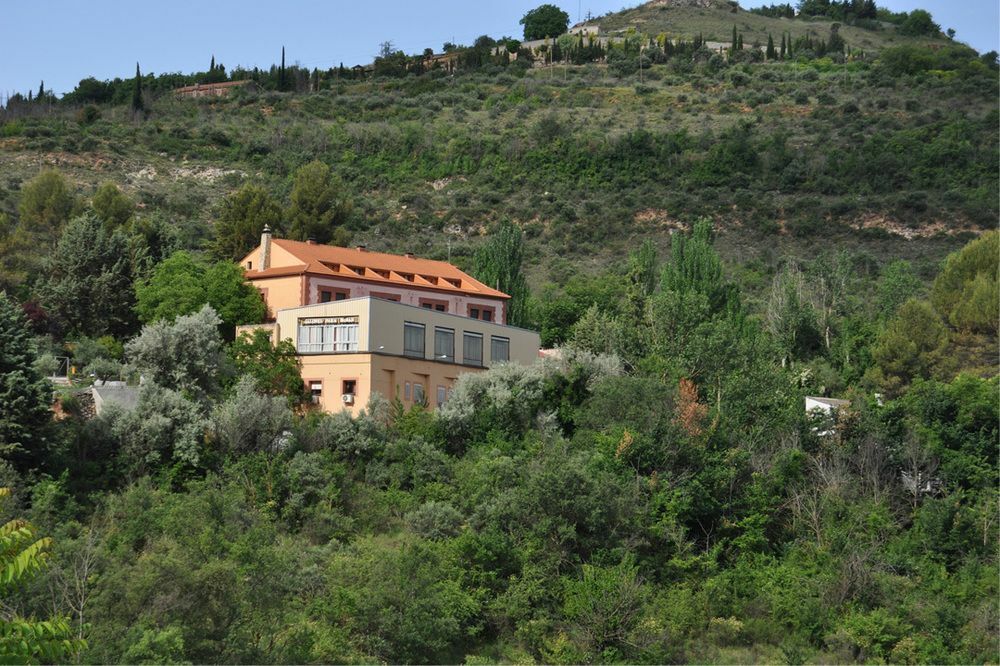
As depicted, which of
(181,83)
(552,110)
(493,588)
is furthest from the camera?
(181,83)

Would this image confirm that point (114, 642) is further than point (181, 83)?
No

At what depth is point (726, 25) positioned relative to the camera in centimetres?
16725

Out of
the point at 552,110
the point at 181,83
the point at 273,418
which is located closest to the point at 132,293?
the point at 273,418

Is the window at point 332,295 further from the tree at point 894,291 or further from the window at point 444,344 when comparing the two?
the tree at point 894,291

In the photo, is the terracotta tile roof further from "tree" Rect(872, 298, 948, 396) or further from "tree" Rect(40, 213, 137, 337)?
"tree" Rect(872, 298, 948, 396)

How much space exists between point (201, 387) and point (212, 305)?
6292 millimetres

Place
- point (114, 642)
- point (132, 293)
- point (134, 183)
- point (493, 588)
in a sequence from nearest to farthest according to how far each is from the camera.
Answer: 1. point (114, 642)
2. point (493, 588)
3. point (132, 293)
4. point (134, 183)

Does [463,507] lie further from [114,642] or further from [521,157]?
[521,157]

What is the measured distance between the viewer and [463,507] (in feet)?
138

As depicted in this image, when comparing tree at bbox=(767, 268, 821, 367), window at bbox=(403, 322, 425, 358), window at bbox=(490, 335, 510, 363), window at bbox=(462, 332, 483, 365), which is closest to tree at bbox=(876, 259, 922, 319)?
tree at bbox=(767, 268, 821, 367)

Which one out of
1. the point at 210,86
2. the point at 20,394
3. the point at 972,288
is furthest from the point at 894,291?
the point at 210,86

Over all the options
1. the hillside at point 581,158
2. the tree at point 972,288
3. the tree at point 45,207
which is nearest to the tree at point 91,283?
the tree at point 45,207

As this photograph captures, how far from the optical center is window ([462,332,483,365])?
51.0m

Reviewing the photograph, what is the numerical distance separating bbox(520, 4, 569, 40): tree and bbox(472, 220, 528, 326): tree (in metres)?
105
